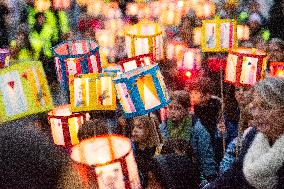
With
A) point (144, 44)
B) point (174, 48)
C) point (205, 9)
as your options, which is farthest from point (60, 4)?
point (144, 44)

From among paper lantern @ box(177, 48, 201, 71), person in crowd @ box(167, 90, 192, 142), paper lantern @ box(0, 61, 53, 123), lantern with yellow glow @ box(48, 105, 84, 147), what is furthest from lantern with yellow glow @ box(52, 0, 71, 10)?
paper lantern @ box(0, 61, 53, 123)

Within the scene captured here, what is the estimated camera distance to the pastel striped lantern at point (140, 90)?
339cm

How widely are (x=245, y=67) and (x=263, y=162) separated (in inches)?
110

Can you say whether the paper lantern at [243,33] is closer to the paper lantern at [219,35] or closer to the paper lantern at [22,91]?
the paper lantern at [219,35]

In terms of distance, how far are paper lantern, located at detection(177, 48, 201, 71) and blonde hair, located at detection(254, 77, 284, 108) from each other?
4.55 metres

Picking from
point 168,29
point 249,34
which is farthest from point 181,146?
point 168,29

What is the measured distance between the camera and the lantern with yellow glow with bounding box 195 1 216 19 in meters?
11.2

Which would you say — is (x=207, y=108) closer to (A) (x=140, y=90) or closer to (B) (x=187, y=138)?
(B) (x=187, y=138)

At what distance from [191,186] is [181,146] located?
58.6 inches

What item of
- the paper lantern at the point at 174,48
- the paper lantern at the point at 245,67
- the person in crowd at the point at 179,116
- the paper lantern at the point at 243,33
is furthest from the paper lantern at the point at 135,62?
the paper lantern at the point at 243,33

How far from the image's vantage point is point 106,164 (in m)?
2.12

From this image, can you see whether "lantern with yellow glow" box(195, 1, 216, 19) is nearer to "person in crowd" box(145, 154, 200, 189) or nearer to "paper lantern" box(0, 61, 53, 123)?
"paper lantern" box(0, 61, 53, 123)

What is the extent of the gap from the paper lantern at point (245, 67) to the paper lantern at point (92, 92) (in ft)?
6.48

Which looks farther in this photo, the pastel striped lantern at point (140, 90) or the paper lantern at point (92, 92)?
the paper lantern at point (92, 92)
